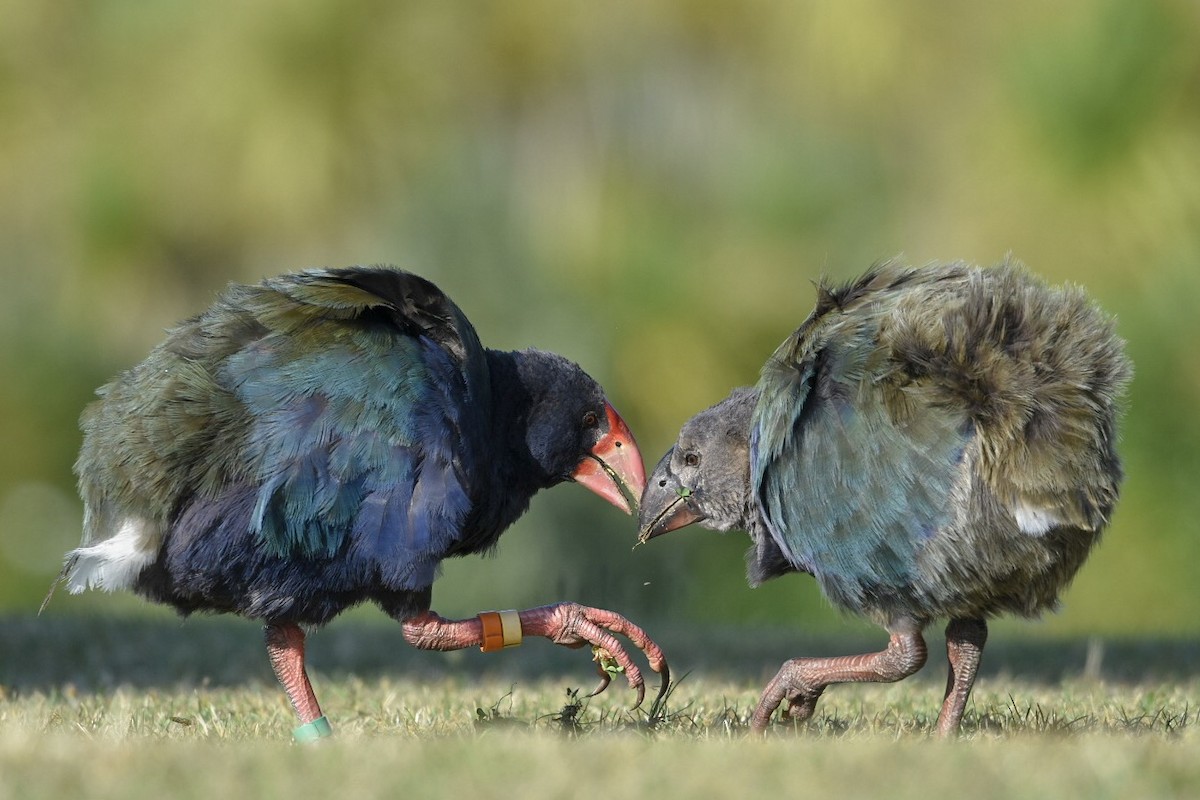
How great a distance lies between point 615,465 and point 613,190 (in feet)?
21.4

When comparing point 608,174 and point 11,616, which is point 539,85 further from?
point 11,616

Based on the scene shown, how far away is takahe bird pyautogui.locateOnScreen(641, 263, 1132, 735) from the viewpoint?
13.8ft

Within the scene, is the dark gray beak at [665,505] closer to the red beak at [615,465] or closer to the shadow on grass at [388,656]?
the red beak at [615,465]

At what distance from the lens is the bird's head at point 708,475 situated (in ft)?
16.6

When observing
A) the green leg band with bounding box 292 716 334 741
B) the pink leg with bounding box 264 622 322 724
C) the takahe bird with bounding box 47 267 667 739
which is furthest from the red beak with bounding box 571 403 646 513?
the green leg band with bounding box 292 716 334 741

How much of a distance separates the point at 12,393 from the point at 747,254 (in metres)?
5.38

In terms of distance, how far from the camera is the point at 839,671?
15.1 ft

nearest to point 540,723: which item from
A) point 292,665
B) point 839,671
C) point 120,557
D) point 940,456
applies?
point 292,665

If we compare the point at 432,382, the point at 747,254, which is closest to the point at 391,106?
the point at 747,254

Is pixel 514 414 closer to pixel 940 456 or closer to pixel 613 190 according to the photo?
pixel 940 456

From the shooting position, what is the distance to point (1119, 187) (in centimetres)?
1041

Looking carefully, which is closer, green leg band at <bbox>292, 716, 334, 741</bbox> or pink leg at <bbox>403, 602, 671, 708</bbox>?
green leg band at <bbox>292, 716, 334, 741</bbox>

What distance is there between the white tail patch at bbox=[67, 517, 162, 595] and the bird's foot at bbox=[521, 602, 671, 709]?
1124 millimetres

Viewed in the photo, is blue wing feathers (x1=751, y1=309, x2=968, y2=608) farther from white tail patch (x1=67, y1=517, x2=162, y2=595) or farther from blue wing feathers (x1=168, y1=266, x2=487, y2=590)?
white tail patch (x1=67, y1=517, x2=162, y2=595)
